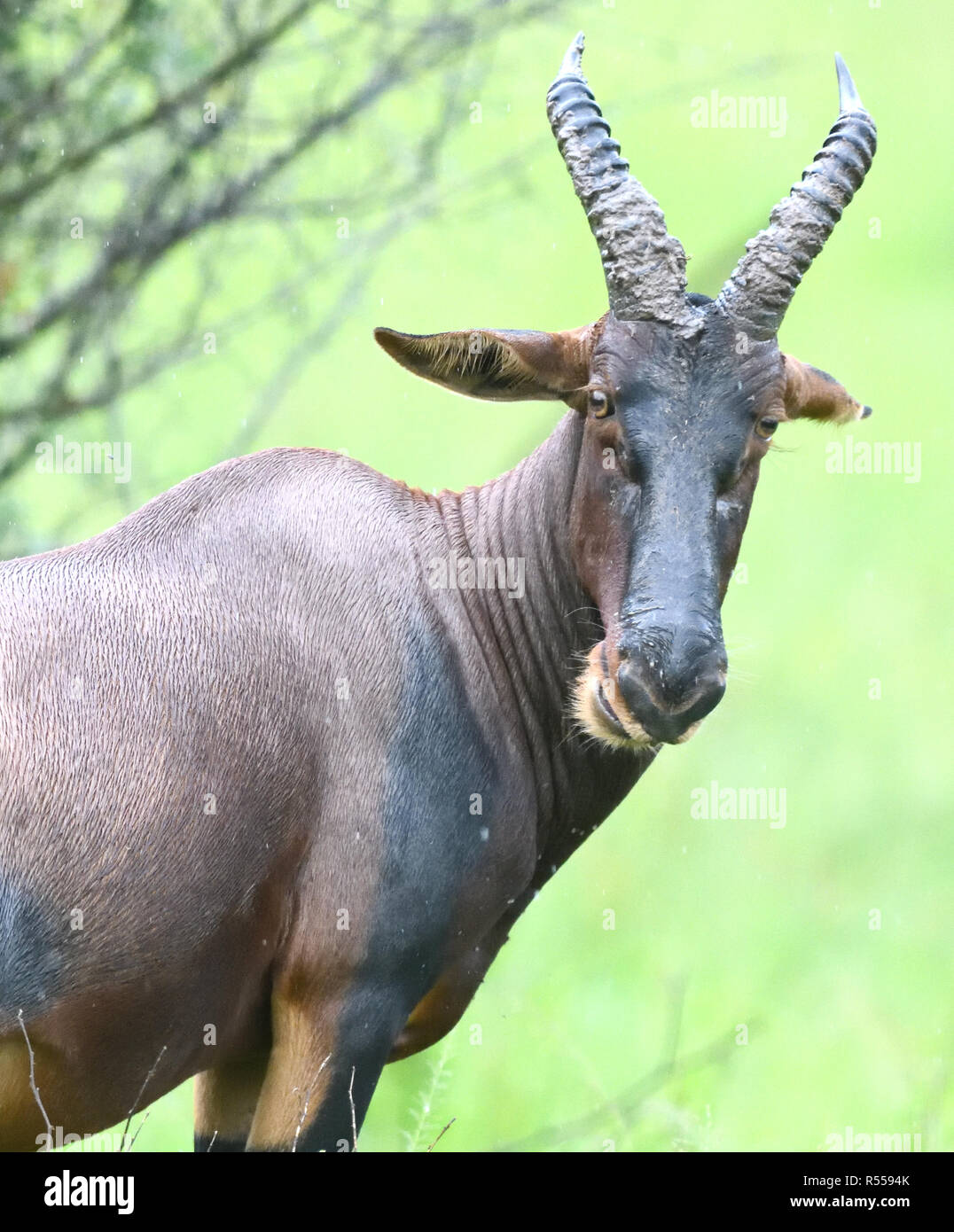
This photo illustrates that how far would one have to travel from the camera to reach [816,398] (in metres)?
7.19

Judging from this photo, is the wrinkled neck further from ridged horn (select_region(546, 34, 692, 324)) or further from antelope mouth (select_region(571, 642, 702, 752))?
ridged horn (select_region(546, 34, 692, 324))

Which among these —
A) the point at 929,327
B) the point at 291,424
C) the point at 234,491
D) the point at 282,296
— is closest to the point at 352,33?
the point at 282,296

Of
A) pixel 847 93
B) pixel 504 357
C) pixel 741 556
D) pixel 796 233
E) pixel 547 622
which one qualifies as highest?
pixel 847 93

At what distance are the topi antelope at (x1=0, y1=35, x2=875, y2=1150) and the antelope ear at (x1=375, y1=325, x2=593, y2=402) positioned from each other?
0.01 m

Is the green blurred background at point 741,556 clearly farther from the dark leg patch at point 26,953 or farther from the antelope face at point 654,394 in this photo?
the antelope face at point 654,394

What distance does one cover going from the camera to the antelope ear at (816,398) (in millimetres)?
6973

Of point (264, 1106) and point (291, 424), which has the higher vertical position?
point (291, 424)

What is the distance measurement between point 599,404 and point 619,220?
0.75 m

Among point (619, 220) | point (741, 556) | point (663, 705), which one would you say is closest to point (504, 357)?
point (619, 220)

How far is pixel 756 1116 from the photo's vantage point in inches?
552

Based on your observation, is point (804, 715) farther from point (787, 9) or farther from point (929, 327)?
point (787, 9)

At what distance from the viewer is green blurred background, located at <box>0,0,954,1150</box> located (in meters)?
12.1

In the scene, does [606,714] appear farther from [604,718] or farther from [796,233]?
A: [796,233]

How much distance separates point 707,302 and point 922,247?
808 inches
